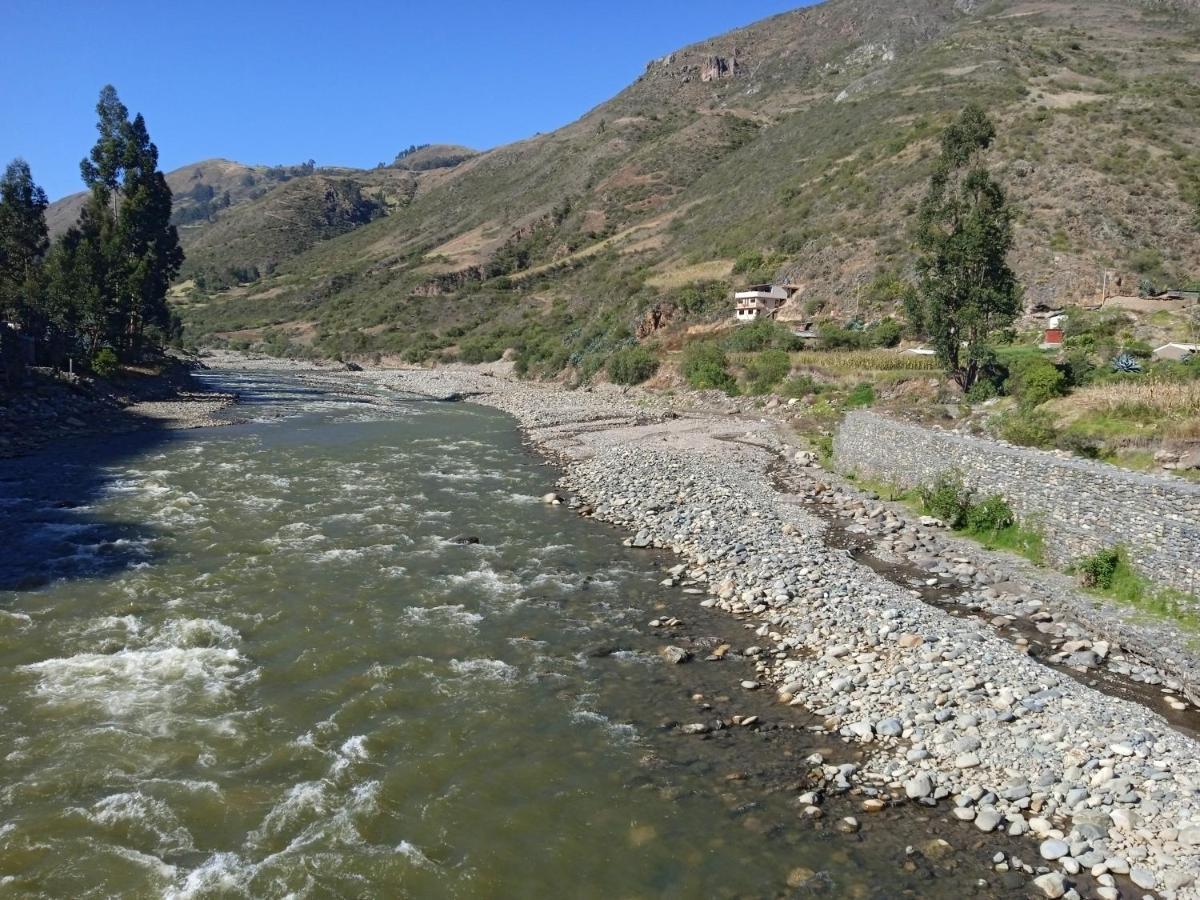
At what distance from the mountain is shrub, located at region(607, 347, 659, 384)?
153 inches

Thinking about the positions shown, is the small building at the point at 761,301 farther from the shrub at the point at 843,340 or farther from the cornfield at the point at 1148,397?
the cornfield at the point at 1148,397

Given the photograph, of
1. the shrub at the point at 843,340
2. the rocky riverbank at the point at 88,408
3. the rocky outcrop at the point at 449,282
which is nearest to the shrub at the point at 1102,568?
the shrub at the point at 843,340

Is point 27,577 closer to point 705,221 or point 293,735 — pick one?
point 293,735

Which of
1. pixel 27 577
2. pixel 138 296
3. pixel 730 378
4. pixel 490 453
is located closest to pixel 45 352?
pixel 138 296

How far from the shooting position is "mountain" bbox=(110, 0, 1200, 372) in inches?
2064

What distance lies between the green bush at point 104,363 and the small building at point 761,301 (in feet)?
139

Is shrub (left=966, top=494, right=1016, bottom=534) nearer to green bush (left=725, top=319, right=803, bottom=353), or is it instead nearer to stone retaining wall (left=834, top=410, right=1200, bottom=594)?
stone retaining wall (left=834, top=410, right=1200, bottom=594)

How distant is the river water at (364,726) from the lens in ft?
25.7

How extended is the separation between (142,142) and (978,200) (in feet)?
179

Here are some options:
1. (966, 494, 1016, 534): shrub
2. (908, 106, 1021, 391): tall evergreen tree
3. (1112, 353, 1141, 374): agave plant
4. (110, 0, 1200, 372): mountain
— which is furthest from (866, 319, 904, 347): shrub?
(966, 494, 1016, 534): shrub

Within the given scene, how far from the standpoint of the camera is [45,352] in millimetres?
43094

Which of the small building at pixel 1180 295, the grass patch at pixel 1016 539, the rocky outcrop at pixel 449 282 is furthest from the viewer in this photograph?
the rocky outcrop at pixel 449 282

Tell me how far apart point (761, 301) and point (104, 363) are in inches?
1755

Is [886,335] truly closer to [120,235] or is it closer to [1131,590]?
[1131,590]
